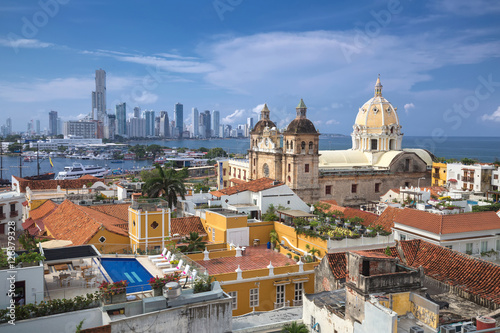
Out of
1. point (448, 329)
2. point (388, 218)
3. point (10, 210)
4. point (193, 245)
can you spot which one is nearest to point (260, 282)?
point (193, 245)

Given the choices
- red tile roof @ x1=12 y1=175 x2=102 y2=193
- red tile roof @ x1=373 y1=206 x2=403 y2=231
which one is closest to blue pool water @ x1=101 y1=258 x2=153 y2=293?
red tile roof @ x1=373 y1=206 x2=403 y2=231

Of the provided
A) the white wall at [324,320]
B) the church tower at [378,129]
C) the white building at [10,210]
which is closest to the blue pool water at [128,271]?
the white wall at [324,320]

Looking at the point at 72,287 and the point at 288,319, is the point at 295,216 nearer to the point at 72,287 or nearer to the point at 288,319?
the point at 288,319

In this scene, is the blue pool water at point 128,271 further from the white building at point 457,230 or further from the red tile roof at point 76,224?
the white building at point 457,230

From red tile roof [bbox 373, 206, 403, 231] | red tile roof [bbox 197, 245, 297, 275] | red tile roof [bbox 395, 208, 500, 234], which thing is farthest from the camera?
red tile roof [bbox 373, 206, 403, 231]

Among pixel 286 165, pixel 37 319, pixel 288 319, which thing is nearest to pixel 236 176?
pixel 286 165

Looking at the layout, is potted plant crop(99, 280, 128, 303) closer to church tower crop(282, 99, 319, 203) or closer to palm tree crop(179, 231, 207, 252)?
palm tree crop(179, 231, 207, 252)

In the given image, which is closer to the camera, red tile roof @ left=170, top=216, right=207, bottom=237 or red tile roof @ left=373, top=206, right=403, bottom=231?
red tile roof @ left=170, top=216, right=207, bottom=237
